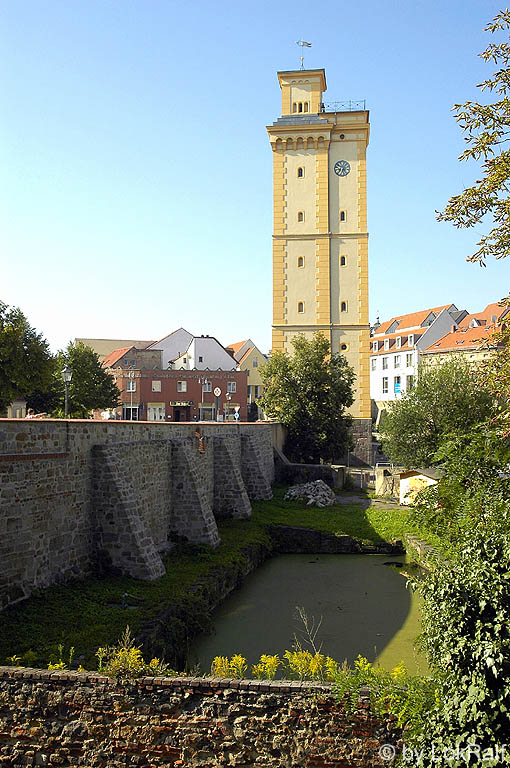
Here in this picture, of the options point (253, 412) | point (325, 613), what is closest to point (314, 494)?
point (325, 613)

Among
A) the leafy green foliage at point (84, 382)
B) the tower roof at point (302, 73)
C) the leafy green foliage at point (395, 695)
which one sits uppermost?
the tower roof at point (302, 73)

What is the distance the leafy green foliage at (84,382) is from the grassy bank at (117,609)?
86.4 feet

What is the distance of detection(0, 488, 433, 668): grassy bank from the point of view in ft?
30.8

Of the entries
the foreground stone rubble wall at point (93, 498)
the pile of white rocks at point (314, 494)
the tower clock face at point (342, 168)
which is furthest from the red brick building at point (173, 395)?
the foreground stone rubble wall at point (93, 498)

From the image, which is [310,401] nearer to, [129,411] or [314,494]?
[314,494]

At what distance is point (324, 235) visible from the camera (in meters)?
39.7

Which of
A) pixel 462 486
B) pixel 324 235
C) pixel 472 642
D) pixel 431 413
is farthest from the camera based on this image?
pixel 324 235

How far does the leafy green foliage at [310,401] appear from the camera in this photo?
34031mm

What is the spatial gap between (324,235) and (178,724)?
35.3m

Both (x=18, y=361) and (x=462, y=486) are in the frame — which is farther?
(x=18, y=361)

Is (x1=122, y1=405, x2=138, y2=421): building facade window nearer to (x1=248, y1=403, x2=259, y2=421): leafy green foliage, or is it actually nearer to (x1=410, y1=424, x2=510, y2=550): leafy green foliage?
(x1=248, y1=403, x2=259, y2=421): leafy green foliage

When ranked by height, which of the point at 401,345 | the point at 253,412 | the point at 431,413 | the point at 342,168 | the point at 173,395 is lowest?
the point at 431,413

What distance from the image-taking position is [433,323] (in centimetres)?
5888

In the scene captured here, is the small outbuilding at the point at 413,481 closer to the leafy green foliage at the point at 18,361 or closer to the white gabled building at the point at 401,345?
the leafy green foliage at the point at 18,361
